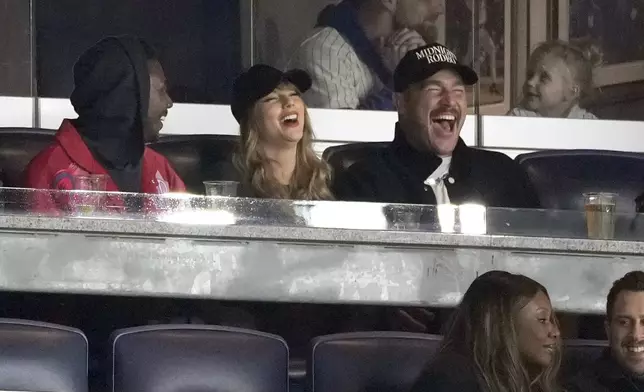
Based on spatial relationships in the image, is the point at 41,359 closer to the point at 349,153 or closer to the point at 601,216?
the point at 601,216

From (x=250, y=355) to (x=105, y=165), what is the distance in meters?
1.10

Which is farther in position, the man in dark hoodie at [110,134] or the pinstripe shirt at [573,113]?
the pinstripe shirt at [573,113]

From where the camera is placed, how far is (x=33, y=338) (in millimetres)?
2430

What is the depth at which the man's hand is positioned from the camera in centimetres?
505

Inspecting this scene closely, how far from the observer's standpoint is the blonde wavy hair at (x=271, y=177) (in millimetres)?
3502

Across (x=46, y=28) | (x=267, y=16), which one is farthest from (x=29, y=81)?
(x=267, y=16)

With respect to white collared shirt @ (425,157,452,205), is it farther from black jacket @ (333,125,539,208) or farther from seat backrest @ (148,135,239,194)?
seat backrest @ (148,135,239,194)

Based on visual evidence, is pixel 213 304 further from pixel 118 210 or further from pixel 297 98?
pixel 297 98

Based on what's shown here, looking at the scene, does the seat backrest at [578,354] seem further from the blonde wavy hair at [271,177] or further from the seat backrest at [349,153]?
the seat backrest at [349,153]

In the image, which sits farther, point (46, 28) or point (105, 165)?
point (46, 28)

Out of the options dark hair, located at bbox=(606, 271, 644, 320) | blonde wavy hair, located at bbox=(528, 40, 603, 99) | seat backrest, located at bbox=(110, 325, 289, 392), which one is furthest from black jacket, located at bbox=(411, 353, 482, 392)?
blonde wavy hair, located at bbox=(528, 40, 603, 99)

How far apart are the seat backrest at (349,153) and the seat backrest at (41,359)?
4.73 ft

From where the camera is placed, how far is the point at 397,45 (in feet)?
16.7

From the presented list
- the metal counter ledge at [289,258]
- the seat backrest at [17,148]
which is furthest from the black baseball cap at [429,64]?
the seat backrest at [17,148]
